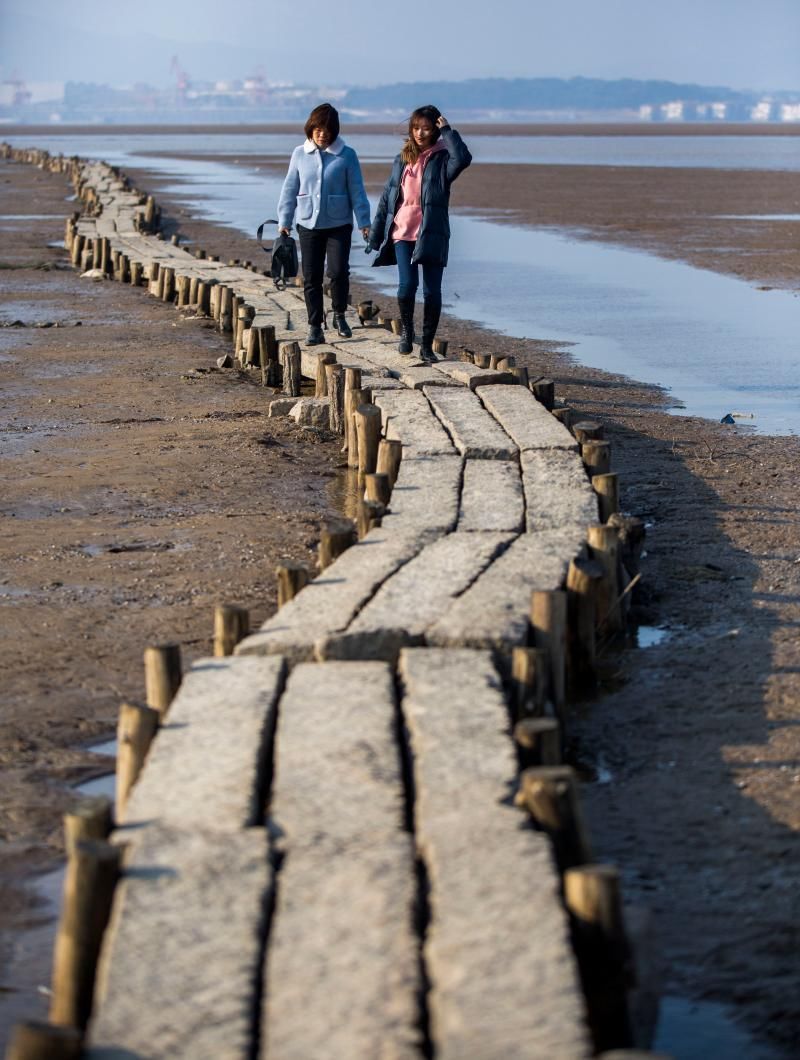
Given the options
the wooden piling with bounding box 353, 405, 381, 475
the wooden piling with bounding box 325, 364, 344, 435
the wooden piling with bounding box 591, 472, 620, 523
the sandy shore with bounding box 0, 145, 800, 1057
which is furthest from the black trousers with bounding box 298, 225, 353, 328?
the wooden piling with bounding box 591, 472, 620, 523

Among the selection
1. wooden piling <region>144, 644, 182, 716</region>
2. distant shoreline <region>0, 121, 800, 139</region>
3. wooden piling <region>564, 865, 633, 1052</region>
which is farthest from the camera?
distant shoreline <region>0, 121, 800, 139</region>

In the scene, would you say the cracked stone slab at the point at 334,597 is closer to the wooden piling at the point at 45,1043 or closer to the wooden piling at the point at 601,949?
the wooden piling at the point at 601,949

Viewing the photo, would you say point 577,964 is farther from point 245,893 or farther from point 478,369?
point 478,369

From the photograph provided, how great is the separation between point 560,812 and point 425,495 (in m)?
4.05

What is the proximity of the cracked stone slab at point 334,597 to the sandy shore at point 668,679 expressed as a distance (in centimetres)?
77

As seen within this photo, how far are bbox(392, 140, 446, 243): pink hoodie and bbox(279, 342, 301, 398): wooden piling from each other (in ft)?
5.51

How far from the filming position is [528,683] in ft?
17.4

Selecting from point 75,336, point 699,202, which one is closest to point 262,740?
point 75,336

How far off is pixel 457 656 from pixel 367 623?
1.40 feet

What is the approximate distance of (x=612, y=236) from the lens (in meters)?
30.1

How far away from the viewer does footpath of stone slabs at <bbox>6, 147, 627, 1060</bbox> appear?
10.7 ft

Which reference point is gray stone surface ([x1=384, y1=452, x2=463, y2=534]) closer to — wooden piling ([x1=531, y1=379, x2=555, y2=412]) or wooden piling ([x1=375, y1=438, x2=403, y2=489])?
wooden piling ([x1=375, y1=438, x2=403, y2=489])

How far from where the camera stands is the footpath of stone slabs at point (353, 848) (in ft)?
10.7

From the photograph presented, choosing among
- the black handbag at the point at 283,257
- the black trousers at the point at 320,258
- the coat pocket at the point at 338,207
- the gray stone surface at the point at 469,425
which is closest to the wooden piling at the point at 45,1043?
the gray stone surface at the point at 469,425
